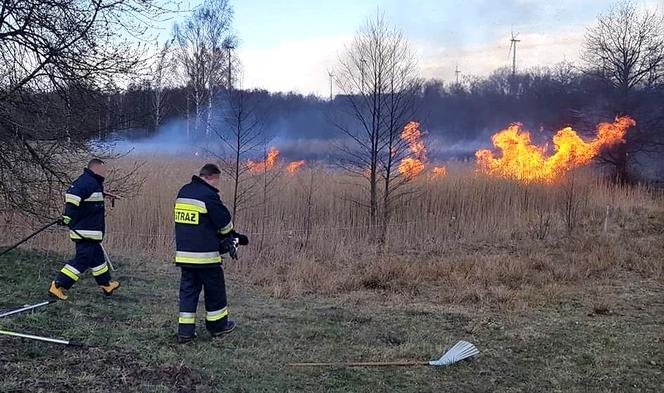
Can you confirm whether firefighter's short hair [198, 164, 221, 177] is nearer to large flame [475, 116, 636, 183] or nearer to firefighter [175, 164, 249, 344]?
firefighter [175, 164, 249, 344]

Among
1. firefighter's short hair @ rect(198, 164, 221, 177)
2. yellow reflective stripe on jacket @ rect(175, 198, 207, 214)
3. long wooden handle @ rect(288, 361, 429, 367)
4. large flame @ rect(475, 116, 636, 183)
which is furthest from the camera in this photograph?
large flame @ rect(475, 116, 636, 183)

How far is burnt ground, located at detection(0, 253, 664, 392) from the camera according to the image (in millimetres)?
4285

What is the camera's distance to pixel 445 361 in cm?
492

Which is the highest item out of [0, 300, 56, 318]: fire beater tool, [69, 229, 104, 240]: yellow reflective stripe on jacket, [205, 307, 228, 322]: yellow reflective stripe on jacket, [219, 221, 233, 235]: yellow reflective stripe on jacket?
[219, 221, 233, 235]: yellow reflective stripe on jacket

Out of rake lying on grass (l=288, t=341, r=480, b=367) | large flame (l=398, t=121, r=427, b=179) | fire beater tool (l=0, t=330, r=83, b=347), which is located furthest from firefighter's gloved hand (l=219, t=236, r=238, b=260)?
large flame (l=398, t=121, r=427, b=179)

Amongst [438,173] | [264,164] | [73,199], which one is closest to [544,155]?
[438,173]

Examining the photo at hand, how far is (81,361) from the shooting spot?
434 cm

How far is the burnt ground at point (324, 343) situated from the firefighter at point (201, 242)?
327 millimetres

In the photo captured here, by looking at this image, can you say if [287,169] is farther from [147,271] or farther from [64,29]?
[64,29]

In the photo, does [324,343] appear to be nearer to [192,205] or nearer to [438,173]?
[192,205]

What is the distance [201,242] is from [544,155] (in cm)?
1647

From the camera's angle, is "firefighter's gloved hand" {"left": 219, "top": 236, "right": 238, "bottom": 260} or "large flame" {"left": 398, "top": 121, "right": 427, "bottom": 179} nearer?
"firefighter's gloved hand" {"left": 219, "top": 236, "right": 238, "bottom": 260}

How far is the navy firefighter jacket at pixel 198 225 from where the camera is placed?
5.02m

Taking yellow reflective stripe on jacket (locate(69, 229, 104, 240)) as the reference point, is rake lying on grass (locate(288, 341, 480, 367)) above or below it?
below
